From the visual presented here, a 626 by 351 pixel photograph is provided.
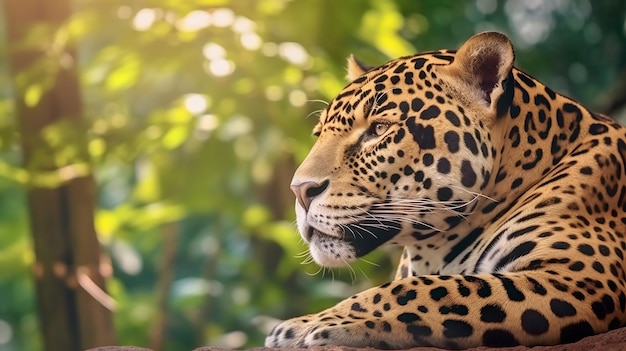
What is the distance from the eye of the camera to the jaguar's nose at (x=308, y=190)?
4004 millimetres

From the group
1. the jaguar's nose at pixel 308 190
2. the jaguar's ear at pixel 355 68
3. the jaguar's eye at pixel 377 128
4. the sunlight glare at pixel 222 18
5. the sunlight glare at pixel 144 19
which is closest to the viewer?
the jaguar's nose at pixel 308 190

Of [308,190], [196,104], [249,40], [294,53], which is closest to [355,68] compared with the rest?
[308,190]

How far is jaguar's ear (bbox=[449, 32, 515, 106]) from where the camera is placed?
4031 mm

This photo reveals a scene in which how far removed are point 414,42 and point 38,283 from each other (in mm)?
3783

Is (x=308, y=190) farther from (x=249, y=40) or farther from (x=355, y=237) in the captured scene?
(x=249, y=40)

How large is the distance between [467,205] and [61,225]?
15.3 feet

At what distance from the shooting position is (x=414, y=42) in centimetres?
933

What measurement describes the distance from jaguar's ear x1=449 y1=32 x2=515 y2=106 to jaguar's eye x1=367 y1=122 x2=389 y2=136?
342 millimetres

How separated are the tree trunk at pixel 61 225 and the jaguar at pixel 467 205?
403 cm

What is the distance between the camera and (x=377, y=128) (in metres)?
4.16

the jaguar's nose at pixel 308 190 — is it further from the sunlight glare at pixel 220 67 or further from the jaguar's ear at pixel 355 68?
the sunlight glare at pixel 220 67

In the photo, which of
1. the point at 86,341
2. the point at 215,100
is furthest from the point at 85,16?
the point at 86,341

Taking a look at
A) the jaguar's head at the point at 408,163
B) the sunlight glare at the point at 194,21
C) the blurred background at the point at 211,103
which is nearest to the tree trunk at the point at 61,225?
the blurred background at the point at 211,103

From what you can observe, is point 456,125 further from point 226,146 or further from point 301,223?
point 226,146
